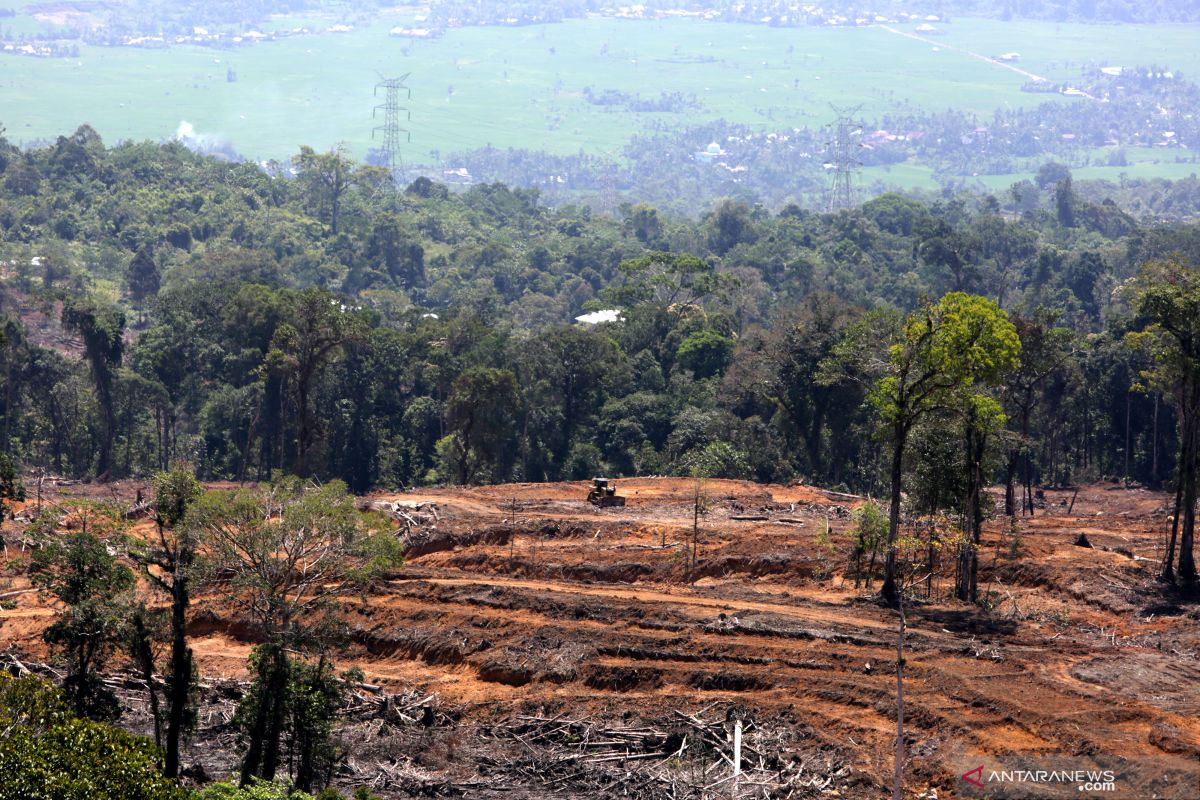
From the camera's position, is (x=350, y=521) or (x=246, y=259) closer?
(x=350, y=521)

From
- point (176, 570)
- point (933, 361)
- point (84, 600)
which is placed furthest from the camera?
point (933, 361)

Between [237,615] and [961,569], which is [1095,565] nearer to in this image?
[961,569]

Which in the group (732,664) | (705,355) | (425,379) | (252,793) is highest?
(705,355)

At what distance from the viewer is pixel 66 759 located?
19.9 m

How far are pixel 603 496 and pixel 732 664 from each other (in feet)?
46.7

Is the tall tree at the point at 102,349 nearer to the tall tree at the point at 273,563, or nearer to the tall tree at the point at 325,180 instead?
the tall tree at the point at 273,563

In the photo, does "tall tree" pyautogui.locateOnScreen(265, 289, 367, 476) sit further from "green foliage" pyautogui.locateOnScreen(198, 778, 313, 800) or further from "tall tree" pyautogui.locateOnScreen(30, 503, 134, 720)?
"green foliage" pyautogui.locateOnScreen(198, 778, 313, 800)

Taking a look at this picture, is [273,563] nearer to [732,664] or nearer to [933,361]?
[732,664]

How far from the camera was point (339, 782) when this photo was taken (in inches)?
1009

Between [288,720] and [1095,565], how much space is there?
18228 millimetres

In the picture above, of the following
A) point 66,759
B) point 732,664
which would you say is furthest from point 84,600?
point 732,664

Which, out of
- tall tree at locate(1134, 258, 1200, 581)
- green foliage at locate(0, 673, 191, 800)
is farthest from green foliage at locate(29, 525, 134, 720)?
tall tree at locate(1134, 258, 1200, 581)

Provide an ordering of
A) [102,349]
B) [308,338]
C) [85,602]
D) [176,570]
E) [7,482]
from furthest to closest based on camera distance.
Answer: [102,349], [308,338], [7,482], [85,602], [176,570]

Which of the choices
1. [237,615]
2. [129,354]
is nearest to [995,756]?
[237,615]
